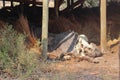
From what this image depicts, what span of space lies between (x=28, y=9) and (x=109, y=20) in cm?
359

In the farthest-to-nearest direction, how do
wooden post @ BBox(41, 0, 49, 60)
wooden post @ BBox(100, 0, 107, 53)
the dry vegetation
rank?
wooden post @ BBox(100, 0, 107, 53), wooden post @ BBox(41, 0, 49, 60), the dry vegetation

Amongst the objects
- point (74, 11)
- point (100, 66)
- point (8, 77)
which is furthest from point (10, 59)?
A: point (74, 11)

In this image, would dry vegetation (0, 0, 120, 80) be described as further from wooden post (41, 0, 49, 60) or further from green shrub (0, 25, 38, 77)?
wooden post (41, 0, 49, 60)

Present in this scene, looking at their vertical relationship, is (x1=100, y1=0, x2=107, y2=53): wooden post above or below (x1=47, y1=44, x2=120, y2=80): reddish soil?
above

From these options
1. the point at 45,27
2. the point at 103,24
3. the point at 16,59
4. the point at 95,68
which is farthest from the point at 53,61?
the point at 103,24

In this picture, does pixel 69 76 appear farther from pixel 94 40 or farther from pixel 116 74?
pixel 94 40

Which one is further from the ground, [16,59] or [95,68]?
[16,59]

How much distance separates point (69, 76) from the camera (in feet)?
29.8

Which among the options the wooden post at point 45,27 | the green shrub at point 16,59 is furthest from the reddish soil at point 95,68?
the green shrub at point 16,59

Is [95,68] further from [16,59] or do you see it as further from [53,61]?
[16,59]

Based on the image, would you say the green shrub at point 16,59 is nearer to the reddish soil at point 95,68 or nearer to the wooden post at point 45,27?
the reddish soil at point 95,68

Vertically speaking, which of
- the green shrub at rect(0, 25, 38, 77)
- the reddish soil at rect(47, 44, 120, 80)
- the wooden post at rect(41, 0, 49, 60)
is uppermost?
the wooden post at rect(41, 0, 49, 60)

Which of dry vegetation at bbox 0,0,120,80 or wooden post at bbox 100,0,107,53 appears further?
wooden post at bbox 100,0,107,53

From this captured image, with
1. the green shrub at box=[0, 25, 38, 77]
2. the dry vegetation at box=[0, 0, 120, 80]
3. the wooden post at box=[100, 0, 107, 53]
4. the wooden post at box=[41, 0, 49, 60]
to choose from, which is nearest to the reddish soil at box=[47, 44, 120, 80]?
the dry vegetation at box=[0, 0, 120, 80]
